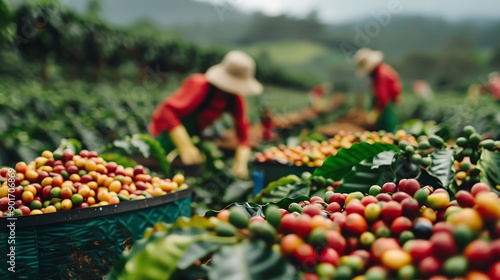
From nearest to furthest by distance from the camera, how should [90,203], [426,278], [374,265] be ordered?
[426,278] → [374,265] → [90,203]

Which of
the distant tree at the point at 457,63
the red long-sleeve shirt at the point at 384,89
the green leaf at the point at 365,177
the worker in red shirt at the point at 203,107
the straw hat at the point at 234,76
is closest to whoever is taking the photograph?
the green leaf at the point at 365,177

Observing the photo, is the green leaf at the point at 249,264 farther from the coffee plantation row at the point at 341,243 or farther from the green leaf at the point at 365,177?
the green leaf at the point at 365,177

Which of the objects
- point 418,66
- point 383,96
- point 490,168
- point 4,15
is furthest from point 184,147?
point 418,66

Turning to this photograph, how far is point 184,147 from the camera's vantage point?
4438mm

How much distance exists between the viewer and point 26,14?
9180mm

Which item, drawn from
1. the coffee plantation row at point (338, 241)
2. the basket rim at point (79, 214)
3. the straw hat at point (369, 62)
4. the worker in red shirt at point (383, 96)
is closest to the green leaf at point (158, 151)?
the basket rim at point (79, 214)

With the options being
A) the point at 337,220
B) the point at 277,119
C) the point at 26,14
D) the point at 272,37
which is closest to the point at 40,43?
the point at 26,14

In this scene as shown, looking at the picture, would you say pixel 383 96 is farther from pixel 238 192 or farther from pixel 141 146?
pixel 141 146

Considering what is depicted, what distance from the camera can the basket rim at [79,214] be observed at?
6.38 ft

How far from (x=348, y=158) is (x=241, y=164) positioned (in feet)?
9.55

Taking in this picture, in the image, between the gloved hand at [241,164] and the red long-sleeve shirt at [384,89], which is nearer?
the gloved hand at [241,164]

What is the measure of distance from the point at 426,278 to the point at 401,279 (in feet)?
0.15

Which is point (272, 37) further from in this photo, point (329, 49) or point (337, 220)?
point (337, 220)

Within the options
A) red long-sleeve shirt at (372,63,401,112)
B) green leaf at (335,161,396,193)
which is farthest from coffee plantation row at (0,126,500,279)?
red long-sleeve shirt at (372,63,401,112)
